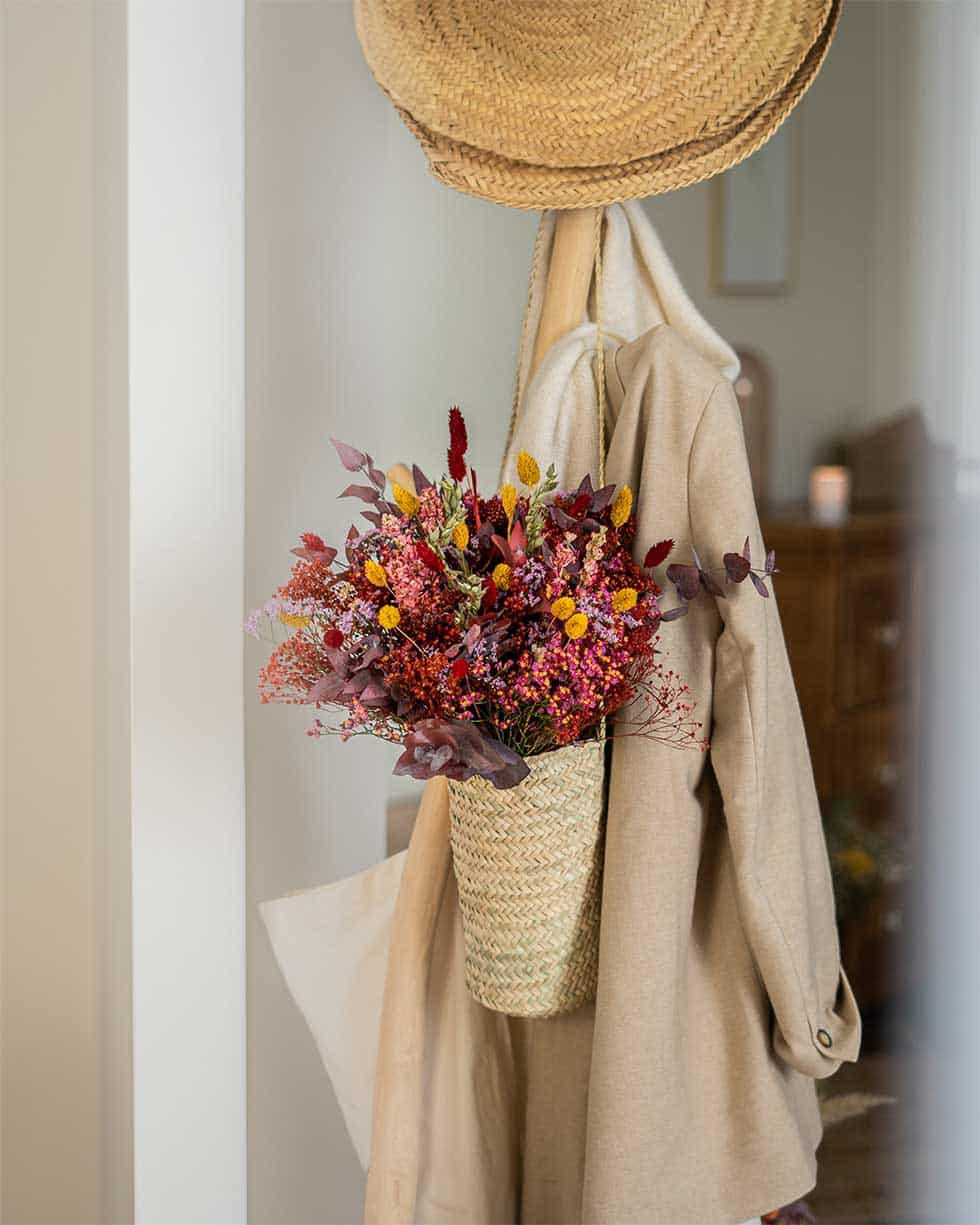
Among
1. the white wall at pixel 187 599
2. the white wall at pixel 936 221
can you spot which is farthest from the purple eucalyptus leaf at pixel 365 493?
the white wall at pixel 936 221

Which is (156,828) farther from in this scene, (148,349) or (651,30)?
(651,30)

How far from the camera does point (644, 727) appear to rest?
109 centimetres

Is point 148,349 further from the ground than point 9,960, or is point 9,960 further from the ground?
point 148,349

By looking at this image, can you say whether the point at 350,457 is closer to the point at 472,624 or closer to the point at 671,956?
the point at 472,624

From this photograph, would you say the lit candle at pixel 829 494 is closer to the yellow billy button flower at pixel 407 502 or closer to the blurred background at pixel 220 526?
the blurred background at pixel 220 526

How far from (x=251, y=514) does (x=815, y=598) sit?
1.51 metres

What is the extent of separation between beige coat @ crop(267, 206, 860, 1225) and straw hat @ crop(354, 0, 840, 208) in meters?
0.07

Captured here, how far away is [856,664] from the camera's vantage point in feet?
8.48

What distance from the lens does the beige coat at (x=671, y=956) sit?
1066mm

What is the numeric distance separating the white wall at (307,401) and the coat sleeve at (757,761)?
22.9 inches

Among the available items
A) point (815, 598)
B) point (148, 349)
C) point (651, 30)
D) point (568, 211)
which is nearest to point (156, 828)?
point (148, 349)

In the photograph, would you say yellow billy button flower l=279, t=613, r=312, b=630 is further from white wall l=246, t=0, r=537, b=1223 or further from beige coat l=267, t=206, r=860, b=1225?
white wall l=246, t=0, r=537, b=1223

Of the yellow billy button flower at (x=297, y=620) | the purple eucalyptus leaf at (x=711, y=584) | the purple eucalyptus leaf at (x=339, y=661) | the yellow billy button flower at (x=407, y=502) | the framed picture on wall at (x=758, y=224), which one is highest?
the framed picture on wall at (x=758, y=224)

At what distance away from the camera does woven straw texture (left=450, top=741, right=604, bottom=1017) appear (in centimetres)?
100
